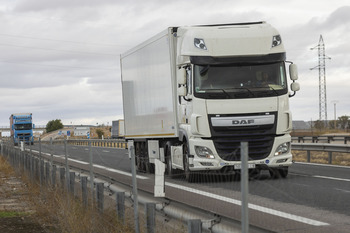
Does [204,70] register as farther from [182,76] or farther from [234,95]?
[234,95]

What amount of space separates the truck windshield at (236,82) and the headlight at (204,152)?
120 centimetres

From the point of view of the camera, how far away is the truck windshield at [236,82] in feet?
50.4

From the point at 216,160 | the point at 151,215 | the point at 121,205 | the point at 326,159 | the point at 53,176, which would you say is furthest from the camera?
the point at 326,159

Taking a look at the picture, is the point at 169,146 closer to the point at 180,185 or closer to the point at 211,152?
the point at 211,152

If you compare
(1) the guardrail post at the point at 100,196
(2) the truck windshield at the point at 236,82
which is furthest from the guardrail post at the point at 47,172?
(1) the guardrail post at the point at 100,196

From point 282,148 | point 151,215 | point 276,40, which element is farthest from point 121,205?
point 276,40

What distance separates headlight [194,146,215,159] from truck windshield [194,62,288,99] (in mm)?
1198

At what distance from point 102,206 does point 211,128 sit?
5733 mm

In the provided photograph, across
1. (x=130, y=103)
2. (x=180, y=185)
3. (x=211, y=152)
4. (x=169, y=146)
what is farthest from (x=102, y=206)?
(x=130, y=103)

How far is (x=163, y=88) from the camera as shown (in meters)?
18.2

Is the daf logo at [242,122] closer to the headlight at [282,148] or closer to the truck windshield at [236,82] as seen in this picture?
the truck windshield at [236,82]

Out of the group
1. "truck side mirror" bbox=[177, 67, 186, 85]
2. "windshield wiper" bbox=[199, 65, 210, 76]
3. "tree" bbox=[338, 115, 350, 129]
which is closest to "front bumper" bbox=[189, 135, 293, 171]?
"truck side mirror" bbox=[177, 67, 186, 85]

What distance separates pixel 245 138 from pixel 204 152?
39.4 inches

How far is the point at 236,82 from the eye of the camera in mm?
15438
